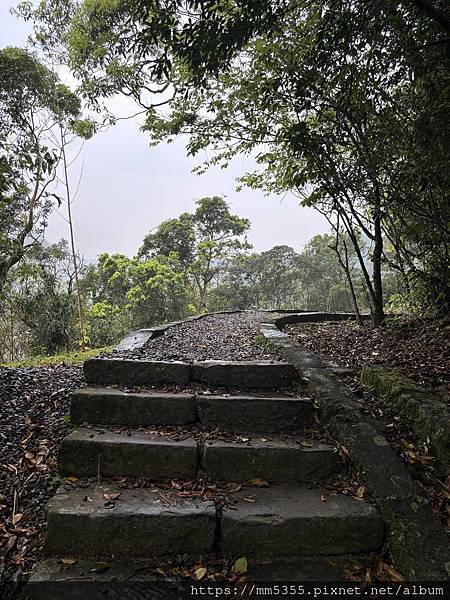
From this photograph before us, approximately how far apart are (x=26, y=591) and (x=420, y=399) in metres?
2.14

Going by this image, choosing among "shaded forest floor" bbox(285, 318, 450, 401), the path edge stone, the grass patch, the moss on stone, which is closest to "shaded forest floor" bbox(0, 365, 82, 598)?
the grass patch

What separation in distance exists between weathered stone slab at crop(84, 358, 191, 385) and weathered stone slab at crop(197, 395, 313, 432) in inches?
17.1

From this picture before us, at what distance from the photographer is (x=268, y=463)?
1.95 meters

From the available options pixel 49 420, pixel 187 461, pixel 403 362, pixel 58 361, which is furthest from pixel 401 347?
pixel 58 361

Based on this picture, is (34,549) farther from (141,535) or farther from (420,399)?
(420,399)

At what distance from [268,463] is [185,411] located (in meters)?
0.62

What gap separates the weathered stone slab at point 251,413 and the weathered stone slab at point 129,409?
0.10m

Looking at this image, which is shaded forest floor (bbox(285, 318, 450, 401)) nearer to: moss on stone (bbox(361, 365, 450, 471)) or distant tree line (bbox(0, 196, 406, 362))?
moss on stone (bbox(361, 365, 450, 471))

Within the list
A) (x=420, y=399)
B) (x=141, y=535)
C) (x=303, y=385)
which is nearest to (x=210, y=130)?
(x=303, y=385)

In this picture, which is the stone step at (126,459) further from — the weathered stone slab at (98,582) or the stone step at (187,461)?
the weathered stone slab at (98,582)

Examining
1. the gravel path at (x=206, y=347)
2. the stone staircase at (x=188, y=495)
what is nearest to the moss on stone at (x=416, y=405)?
the stone staircase at (x=188, y=495)

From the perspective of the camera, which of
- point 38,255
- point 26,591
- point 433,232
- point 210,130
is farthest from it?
point 38,255

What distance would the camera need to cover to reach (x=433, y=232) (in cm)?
360

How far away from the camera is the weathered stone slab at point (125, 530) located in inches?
61.0
